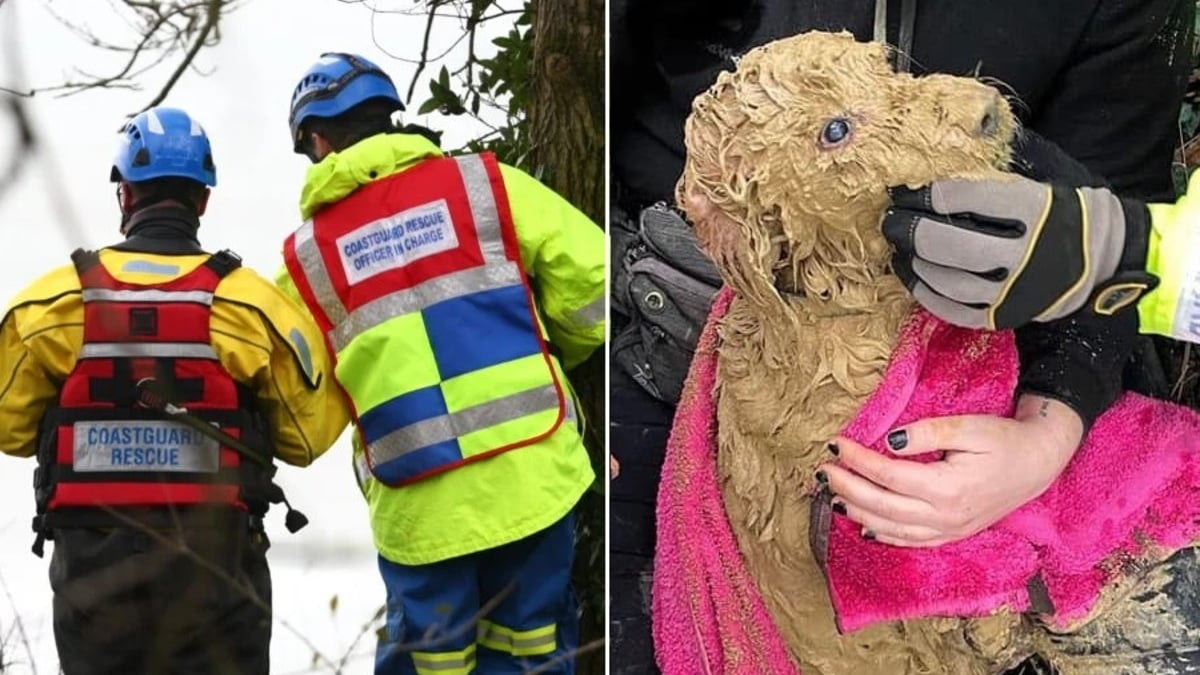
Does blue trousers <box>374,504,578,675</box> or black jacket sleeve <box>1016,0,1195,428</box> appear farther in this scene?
blue trousers <box>374,504,578,675</box>

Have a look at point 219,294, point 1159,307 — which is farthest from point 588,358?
point 1159,307

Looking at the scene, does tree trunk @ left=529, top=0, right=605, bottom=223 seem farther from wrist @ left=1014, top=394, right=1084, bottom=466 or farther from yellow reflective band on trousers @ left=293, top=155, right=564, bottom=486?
wrist @ left=1014, top=394, right=1084, bottom=466

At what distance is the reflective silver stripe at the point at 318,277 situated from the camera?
896 millimetres

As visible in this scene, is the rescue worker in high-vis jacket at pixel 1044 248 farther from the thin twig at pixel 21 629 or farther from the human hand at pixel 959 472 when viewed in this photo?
the thin twig at pixel 21 629

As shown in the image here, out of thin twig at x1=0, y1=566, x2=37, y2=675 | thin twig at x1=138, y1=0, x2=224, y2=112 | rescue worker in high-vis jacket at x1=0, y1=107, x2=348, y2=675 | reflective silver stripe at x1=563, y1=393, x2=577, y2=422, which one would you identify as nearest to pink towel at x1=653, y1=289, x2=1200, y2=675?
reflective silver stripe at x1=563, y1=393, x2=577, y2=422

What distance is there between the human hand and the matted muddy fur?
0.04 m

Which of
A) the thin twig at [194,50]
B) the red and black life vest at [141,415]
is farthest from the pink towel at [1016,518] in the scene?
the thin twig at [194,50]

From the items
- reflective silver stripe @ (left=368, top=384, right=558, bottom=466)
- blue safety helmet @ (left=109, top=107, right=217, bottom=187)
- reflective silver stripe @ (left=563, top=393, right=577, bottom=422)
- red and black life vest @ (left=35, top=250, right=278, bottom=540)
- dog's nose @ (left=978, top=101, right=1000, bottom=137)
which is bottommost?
reflective silver stripe @ (left=563, top=393, right=577, bottom=422)

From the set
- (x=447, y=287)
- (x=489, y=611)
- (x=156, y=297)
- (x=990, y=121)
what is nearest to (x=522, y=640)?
(x=489, y=611)

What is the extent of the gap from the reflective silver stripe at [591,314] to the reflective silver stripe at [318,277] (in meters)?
0.18

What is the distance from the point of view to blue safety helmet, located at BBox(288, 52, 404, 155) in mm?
902

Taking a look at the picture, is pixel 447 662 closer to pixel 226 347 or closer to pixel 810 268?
pixel 226 347

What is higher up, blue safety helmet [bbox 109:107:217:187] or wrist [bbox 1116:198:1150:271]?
blue safety helmet [bbox 109:107:217:187]

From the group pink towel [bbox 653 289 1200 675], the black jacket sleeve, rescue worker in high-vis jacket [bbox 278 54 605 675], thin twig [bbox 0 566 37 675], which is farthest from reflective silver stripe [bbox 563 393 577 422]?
thin twig [bbox 0 566 37 675]
